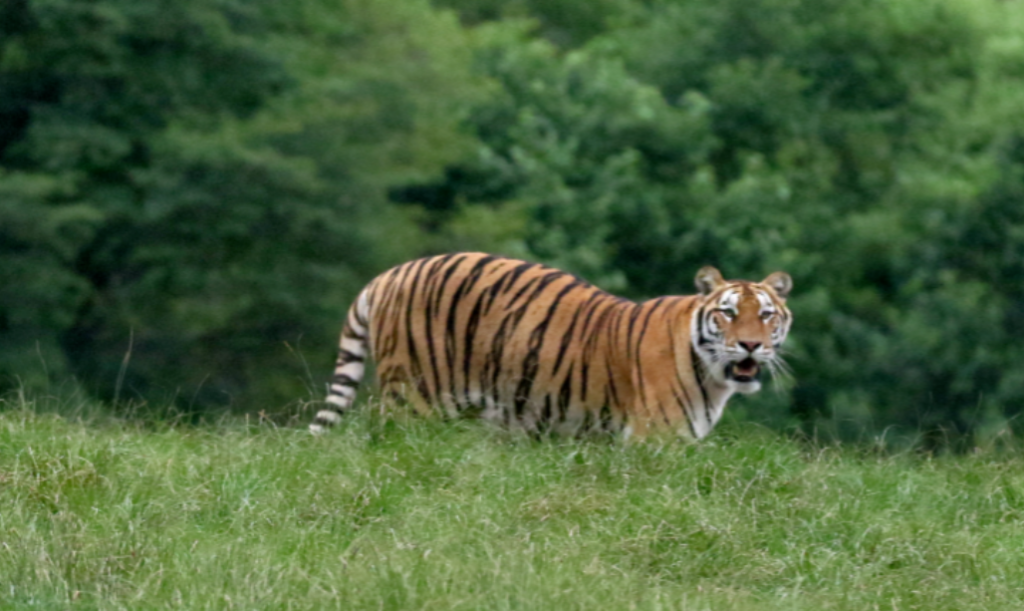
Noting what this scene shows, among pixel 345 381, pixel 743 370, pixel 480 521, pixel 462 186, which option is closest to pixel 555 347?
pixel 743 370

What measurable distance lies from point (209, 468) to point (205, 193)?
901 cm

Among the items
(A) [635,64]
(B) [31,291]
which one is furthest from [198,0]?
(A) [635,64]

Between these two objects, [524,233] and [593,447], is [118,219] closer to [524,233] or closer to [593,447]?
[524,233]

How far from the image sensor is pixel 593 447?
527cm

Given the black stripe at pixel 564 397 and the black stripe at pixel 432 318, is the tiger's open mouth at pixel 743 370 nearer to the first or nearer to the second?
the black stripe at pixel 564 397

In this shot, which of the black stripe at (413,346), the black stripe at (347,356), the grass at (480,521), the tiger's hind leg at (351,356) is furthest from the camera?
the black stripe at (347,356)

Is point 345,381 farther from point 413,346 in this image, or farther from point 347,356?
point 413,346

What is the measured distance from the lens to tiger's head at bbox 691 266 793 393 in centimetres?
602

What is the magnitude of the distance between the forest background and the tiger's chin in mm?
5641

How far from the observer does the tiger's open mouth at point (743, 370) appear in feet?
19.9

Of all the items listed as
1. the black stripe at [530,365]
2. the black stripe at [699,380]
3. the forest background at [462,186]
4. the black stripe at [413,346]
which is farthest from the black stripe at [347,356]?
the forest background at [462,186]

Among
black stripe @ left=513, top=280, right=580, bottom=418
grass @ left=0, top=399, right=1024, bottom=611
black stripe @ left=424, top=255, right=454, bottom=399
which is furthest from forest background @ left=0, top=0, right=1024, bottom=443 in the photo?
grass @ left=0, top=399, right=1024, bottom=611

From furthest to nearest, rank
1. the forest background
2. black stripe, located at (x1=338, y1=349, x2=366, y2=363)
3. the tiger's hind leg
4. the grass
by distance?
the forest background → black stripe, located at (x1=338, y1=349, x2=366, y2=363) → the tiger's hind leg → the grass

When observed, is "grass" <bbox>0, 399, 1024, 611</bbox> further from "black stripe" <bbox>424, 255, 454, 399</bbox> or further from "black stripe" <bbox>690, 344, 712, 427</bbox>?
"black stripe" <bbox>424, 255, 454, 399</bbox>
